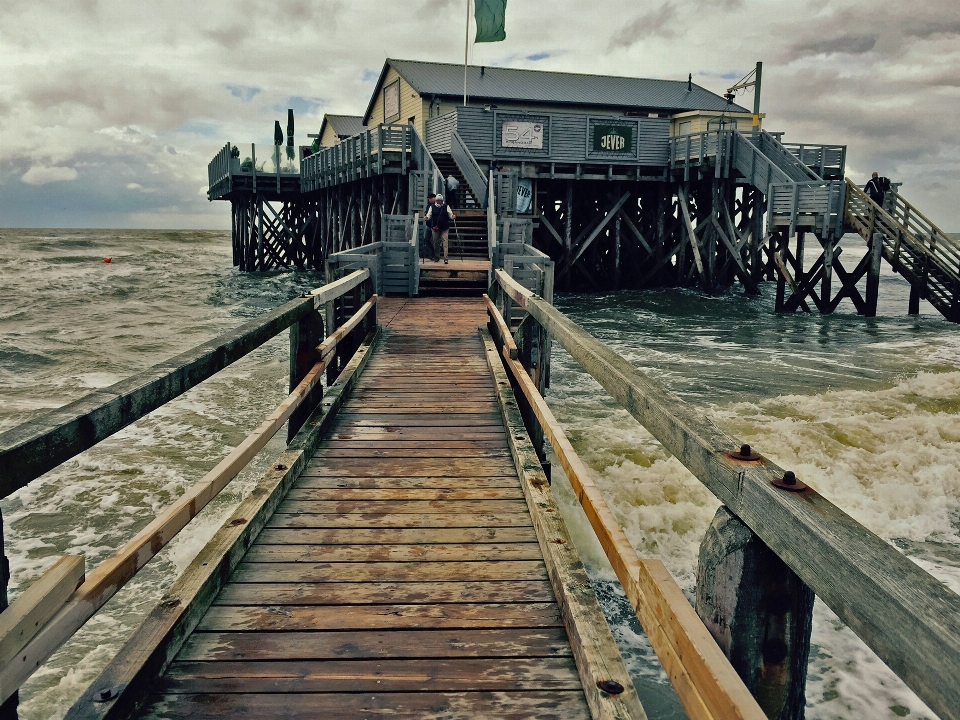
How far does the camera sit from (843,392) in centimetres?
1109

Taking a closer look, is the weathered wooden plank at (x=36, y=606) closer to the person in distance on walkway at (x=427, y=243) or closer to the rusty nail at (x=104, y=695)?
the rusty nail at (x=104, y=695)

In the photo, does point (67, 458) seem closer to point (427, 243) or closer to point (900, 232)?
point (427, 243)

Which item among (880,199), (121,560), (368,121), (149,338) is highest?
(368,121)

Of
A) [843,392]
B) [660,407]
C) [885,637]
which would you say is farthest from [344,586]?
[843,392]

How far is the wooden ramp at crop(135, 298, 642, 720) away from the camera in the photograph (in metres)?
2.46

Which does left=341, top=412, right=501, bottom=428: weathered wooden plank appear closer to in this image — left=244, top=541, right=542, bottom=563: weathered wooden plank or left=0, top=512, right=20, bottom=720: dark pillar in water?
left=244, top=541, right=542, bottom=563: weathered wooden plank

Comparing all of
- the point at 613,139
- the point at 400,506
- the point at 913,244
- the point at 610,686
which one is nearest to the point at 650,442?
the point at 400,506

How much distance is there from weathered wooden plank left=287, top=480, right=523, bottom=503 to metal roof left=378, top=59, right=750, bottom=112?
25282 millimetres

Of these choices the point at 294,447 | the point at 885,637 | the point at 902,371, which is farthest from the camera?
the point at 902,371

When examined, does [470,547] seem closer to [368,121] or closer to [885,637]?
[885,637]

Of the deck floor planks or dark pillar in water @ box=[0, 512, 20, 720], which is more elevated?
dark pillar in water @ box=[0, 512, 20, 720]

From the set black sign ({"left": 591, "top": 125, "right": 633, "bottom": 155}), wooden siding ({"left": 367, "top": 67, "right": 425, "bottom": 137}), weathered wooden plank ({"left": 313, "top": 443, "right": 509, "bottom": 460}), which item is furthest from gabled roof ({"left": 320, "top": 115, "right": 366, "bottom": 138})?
weathered wooden plank ({"left": 313, "top": 443, "right": 509, "bottom": 460})

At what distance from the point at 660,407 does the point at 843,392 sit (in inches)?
394

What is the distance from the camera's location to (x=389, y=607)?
302 centimetres
